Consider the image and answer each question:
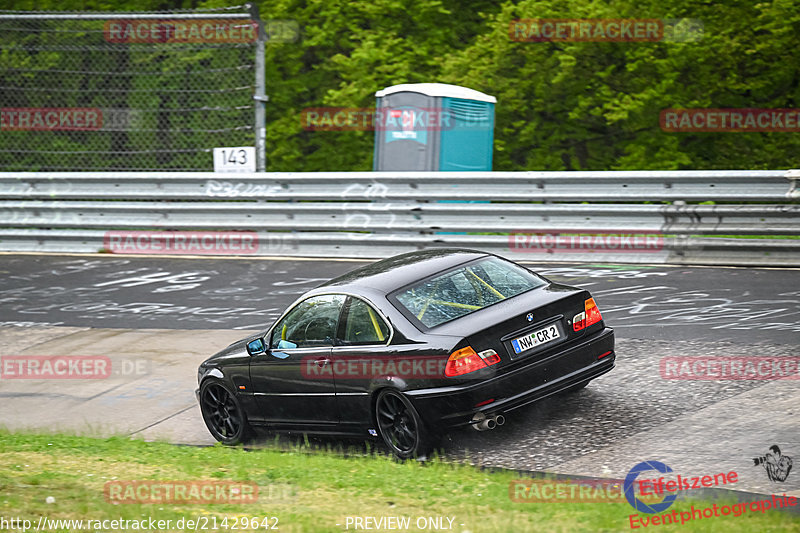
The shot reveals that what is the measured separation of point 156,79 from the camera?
20.5 metres

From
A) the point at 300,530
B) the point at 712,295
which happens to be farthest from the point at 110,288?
the point at 300,530

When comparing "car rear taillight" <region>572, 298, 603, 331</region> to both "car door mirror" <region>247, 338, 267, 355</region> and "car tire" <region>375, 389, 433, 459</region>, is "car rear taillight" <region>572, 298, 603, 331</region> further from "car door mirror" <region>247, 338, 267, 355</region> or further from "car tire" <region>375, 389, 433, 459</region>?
"car door mirror" <region>247, 338, 267, 355</region>

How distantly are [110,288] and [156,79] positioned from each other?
6.65m

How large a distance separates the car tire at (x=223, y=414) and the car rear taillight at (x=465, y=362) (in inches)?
89.8

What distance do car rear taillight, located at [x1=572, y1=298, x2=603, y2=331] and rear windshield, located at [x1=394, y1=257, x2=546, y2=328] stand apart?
396 mm

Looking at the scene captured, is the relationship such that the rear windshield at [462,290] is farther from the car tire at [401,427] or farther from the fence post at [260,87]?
the fence post at [260,87]

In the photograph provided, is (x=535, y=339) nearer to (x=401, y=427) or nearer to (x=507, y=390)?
(x=507, y=390)

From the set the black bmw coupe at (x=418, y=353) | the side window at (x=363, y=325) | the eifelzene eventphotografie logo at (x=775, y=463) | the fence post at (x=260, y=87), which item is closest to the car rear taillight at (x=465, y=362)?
the black bmw coupe at (x=418, y=353)

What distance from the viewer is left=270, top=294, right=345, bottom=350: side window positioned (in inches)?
314

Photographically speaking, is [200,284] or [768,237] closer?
[768,237]

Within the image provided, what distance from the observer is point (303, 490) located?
6309 millimetres

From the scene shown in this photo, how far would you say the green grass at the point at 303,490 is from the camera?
214 inches

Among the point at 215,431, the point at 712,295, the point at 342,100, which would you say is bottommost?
the point at 215,431

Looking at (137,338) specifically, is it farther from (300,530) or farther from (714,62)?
(714,62)
